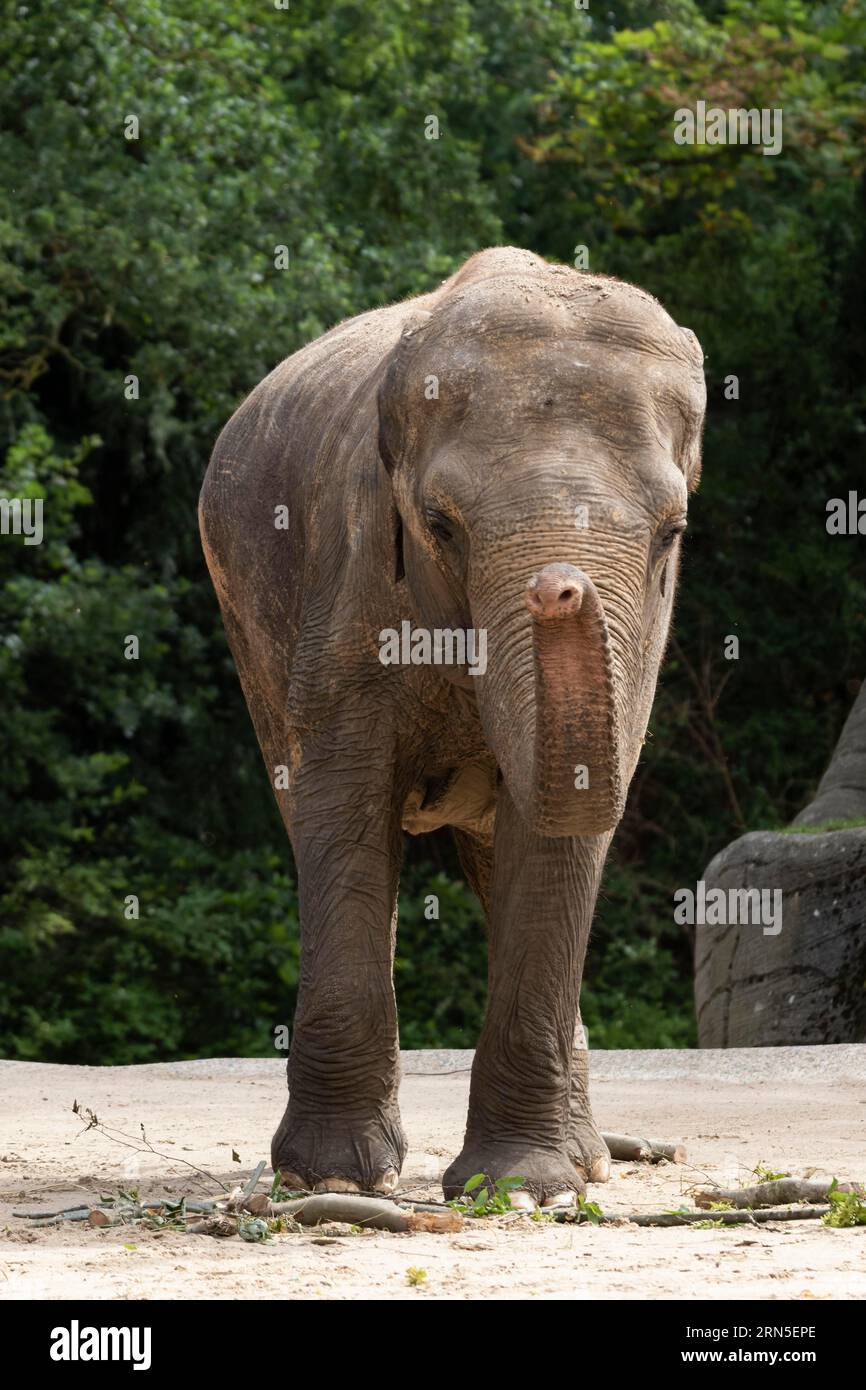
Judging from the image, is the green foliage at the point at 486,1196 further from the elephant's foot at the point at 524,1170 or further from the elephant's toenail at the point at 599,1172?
the elephant's toenail at the point at 599,1172

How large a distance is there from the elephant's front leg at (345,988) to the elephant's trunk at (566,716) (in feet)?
3.27

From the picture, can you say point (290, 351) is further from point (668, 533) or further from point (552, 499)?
point (552, 499)

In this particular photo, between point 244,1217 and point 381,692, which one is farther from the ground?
point 381,692

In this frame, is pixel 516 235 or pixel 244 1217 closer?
pixel 244 1217

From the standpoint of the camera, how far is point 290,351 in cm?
1472

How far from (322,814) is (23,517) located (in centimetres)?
843

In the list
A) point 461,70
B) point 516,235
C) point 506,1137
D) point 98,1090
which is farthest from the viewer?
point 516,235

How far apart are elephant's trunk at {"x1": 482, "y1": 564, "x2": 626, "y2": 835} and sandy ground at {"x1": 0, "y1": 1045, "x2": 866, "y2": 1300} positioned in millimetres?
964

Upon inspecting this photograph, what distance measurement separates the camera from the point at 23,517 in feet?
47.0

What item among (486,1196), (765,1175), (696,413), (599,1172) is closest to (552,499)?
(696,413)

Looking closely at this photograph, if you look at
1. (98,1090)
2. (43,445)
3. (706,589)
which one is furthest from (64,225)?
(98,1090)

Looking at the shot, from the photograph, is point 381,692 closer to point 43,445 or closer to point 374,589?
point 374,589

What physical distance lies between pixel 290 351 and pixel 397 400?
890 cm

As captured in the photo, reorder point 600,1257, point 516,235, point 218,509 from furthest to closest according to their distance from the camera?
point 516,235
point 218,509
point 600,1257
